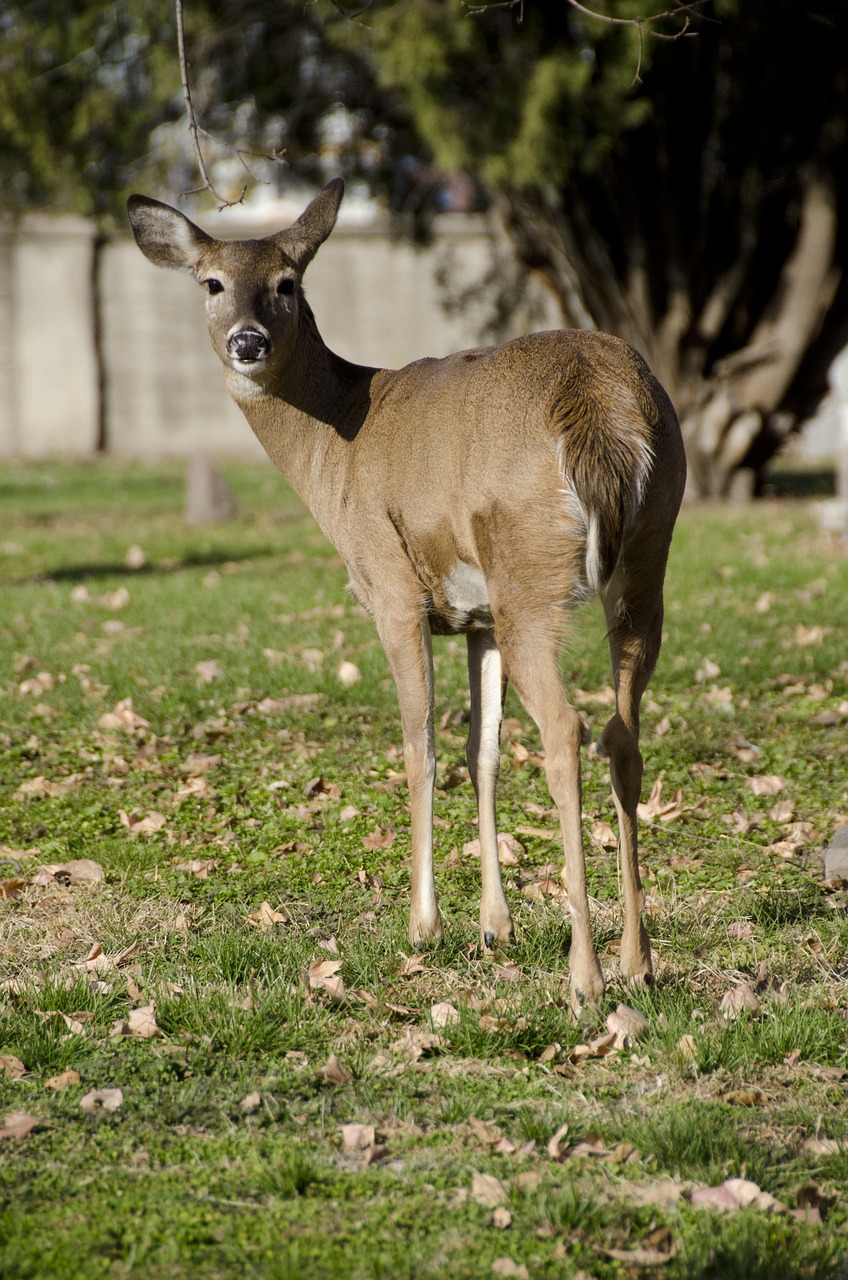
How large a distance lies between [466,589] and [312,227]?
1593 mm

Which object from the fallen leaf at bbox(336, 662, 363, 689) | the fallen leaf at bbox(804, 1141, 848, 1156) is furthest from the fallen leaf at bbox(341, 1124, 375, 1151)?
the fallen leaf at bbox(336, 662, 363, 689)

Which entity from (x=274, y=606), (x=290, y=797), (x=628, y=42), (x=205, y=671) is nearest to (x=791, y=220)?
(x=628, y=42)

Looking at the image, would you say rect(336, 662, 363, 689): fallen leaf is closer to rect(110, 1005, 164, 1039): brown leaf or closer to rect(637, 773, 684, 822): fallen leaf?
rect(637, 773, 684, 822): fallen leaf

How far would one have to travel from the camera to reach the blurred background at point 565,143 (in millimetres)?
10602

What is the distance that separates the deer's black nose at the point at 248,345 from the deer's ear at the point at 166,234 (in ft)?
1.82

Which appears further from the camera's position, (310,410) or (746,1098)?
(310,410)

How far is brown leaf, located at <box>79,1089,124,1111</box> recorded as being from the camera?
321 centimetres

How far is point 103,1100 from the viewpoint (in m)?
3.24

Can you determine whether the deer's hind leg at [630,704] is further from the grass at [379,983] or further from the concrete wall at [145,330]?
the concrete wall at [145,330]

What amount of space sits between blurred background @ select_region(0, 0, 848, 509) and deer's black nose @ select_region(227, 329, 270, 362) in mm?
6188

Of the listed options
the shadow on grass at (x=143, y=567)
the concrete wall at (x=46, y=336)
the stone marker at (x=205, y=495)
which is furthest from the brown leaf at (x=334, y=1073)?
the concrete wall at (x=46, y=336)

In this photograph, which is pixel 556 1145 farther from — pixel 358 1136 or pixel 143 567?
pixel 143 567

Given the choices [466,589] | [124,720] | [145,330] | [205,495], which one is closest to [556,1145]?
[466,589]

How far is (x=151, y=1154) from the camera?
3.00m
